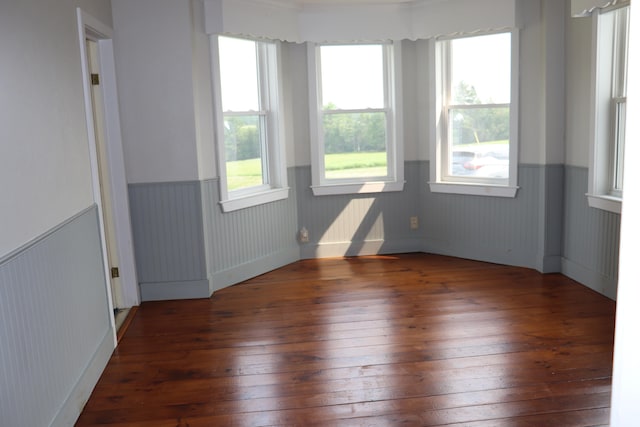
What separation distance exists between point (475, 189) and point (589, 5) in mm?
1895

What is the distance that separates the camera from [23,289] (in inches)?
92.8

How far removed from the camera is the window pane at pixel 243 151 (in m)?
5.08

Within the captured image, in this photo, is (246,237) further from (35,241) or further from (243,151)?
(35,241)

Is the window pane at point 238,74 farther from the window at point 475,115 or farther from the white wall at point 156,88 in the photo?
the window at point 475,115

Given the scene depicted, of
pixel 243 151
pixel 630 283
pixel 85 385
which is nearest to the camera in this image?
pixel 630 283

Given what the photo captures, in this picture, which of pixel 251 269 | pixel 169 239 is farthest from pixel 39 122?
pixel 251 269

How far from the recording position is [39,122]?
2.64 meters

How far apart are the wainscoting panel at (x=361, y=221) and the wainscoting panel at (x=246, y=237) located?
20cm

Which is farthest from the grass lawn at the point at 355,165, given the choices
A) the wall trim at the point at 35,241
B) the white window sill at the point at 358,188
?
the wall trim at the point at 35,241

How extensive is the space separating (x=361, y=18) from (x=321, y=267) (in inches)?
95.8

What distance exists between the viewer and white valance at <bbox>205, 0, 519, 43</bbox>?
4906 mm

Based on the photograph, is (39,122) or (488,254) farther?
(488,254)

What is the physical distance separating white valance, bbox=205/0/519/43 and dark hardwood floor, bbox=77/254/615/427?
2244mm

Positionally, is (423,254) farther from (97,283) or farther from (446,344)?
(97,283)
